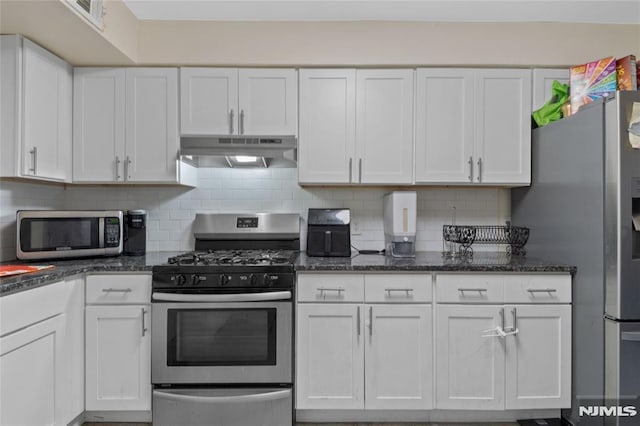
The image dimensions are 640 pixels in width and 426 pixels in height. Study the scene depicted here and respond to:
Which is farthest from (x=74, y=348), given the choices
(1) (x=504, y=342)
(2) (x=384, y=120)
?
(1) (x=504, y=342)

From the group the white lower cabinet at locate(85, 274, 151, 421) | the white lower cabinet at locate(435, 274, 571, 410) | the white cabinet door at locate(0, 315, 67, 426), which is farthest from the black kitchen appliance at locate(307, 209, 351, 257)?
the white cabinet door at locate(0, 315, 67, 426)

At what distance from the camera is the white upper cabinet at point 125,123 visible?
2.44m

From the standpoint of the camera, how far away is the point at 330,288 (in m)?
2.09

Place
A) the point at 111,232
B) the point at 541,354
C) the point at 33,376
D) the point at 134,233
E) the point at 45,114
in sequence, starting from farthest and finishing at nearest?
the point at 134,233, the point at 111,232, the point at 45,114, the point at 541,354, the point at 33,376

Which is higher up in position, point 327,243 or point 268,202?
point 268,202

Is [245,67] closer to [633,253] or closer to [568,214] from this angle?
[568,214]

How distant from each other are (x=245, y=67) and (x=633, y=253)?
97.4 inches

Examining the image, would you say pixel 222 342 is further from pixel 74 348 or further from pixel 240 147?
pixel 240 147

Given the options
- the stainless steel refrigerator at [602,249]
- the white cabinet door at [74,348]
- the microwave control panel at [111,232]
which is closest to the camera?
the stainless steel refrigerator at [602,249]

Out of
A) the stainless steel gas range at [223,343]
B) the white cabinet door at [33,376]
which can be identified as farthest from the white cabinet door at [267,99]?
the white cabinet door at [33,376]

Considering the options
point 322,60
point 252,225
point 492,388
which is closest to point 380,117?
point 322,60

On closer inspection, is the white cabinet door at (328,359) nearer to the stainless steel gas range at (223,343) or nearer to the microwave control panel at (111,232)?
the stainless steel gas range at (223,343)

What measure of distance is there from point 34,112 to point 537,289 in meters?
3.11

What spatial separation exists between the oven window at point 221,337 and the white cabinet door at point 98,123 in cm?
113
